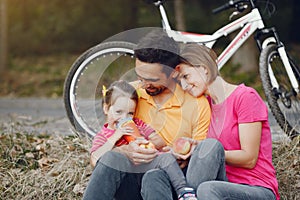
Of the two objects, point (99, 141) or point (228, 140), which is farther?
point (99, 141)

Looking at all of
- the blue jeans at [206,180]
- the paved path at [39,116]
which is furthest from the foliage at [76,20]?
the blue jeans at [206,180]

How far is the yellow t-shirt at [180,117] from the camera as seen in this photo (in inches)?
135

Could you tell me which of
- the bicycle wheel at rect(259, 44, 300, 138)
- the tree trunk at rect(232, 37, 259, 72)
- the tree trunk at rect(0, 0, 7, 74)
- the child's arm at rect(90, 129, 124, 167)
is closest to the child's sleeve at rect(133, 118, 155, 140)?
the child's arm at rect(90, 129, 124, 167)

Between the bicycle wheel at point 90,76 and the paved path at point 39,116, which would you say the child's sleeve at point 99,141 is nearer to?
the bicycle wheel at point 90,76

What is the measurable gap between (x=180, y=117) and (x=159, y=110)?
114 millimetres

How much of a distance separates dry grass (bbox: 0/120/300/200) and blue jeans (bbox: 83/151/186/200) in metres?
0.71

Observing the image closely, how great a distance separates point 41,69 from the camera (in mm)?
12297

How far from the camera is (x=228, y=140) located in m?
3.39

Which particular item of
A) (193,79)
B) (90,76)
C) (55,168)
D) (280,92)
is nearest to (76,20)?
(90,76)

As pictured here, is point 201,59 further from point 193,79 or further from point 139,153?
point 139,153

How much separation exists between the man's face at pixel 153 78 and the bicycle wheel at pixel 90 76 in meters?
0.88

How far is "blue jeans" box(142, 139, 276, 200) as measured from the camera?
10.5 ft

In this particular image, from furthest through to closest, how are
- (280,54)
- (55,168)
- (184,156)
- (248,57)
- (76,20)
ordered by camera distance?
(76,20) → (248,57) → (280,54) → (55,168) → (184,156)

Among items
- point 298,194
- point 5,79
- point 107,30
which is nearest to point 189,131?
point 298,194
